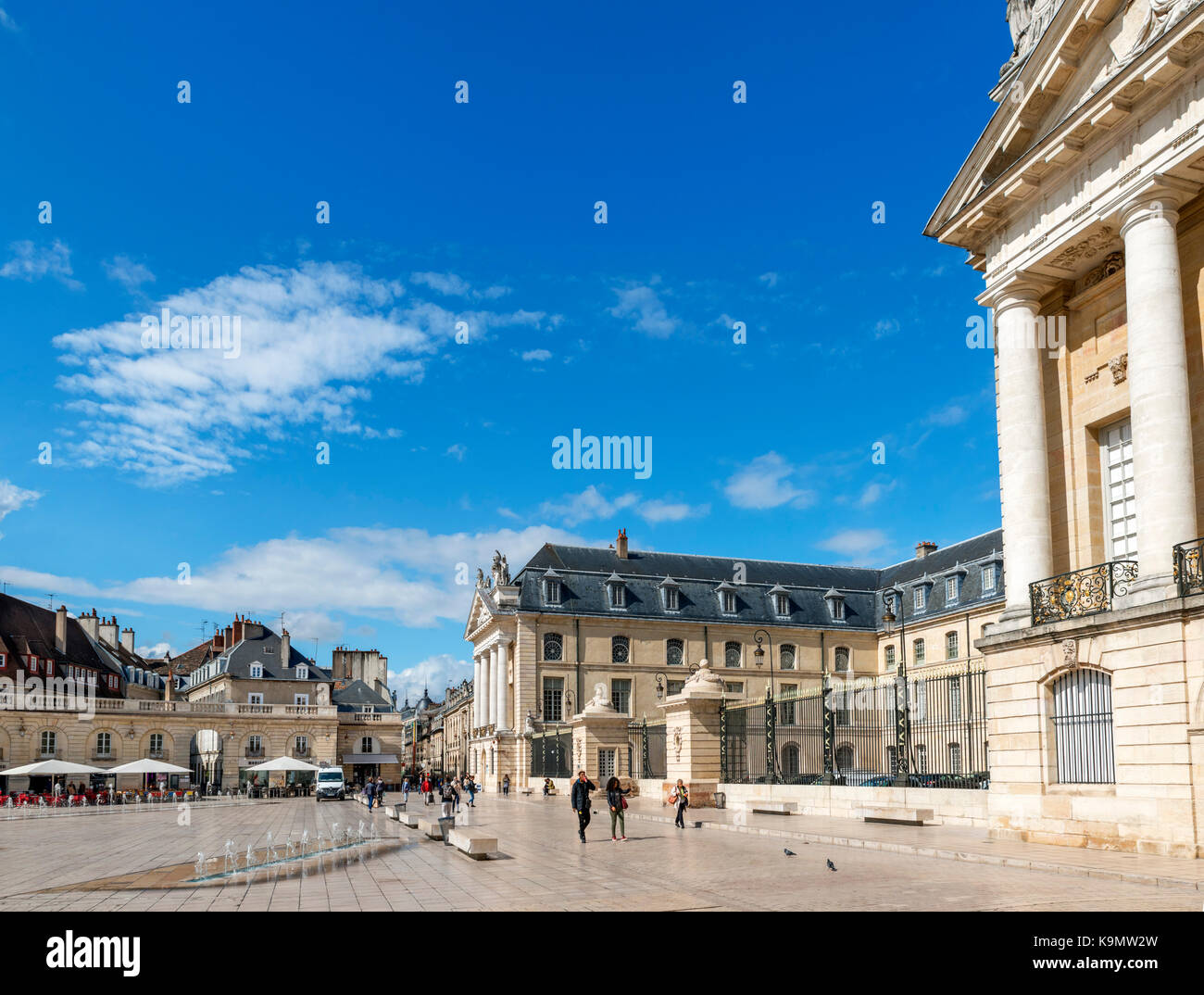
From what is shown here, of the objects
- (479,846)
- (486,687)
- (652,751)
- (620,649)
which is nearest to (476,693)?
(486,687)

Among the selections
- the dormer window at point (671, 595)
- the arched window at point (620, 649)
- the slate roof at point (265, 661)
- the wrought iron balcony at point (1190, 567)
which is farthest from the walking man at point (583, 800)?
the slate roof at point (265, 661)

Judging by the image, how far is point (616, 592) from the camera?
2581 inches

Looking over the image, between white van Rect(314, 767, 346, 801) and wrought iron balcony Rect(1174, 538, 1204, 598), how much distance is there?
42001mm

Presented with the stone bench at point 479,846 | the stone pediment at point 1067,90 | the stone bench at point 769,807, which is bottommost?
the stone bench at point 769,807

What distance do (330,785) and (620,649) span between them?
67.5ft

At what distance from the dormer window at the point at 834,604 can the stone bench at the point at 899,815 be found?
4827cm

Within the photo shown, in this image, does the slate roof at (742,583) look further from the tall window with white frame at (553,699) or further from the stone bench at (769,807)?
the stone bench at (769,807)

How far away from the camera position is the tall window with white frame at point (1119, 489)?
705 inches

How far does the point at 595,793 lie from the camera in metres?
38.6

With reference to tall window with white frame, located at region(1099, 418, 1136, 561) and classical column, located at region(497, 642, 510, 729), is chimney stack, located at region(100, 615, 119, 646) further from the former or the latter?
tall window with white frame, located at region(1099, 418, 1136, 561)

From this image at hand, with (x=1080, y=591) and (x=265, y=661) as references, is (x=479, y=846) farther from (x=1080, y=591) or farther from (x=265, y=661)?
(x=265, y=661)

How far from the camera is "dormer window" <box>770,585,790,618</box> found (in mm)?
68812

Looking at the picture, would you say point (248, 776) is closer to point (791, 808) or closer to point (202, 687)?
point (202, 687)
